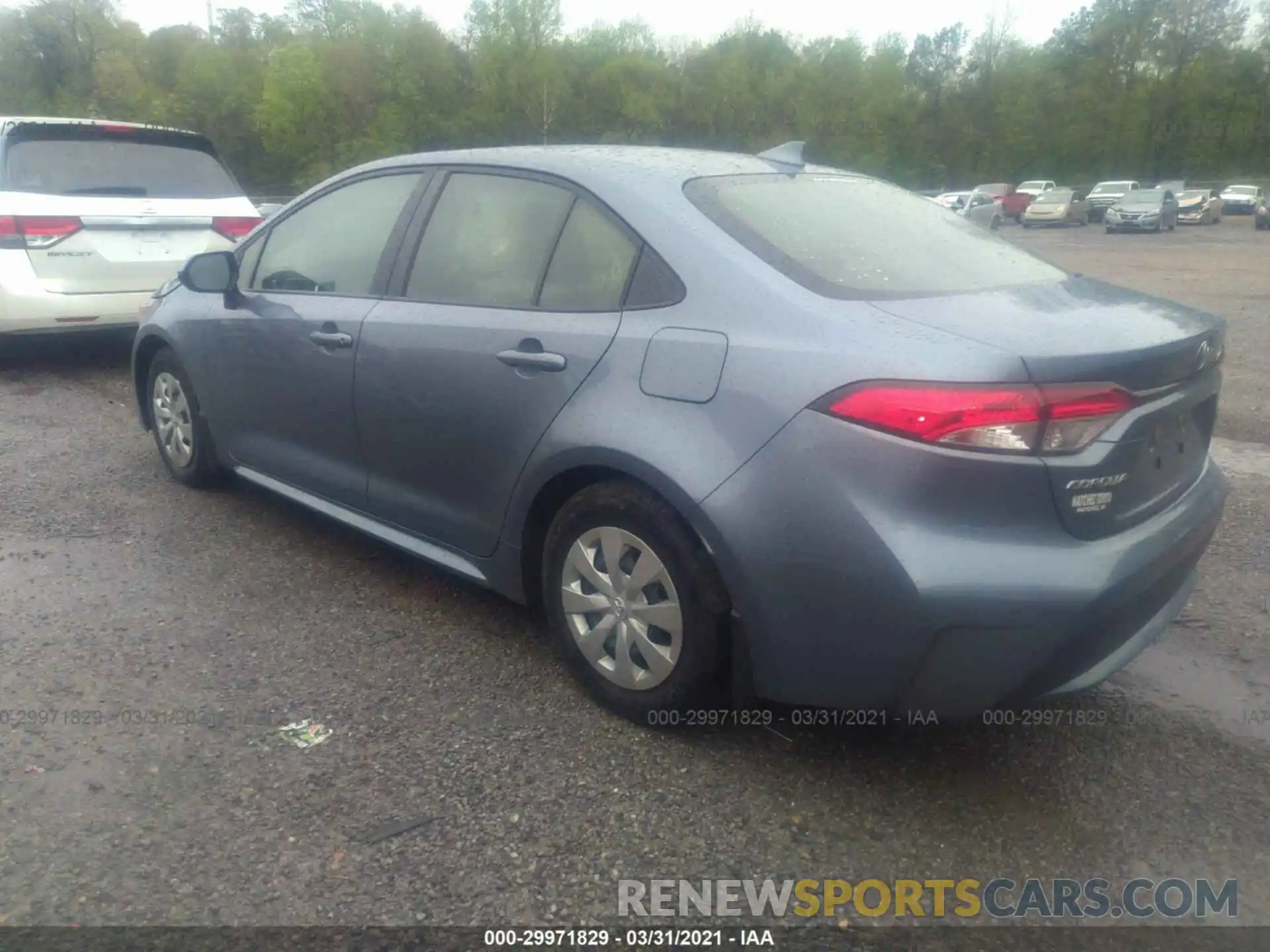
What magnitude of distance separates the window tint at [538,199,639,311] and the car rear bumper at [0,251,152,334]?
16.3 ft

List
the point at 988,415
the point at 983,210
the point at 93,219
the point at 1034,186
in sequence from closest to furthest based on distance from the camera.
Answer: the point at 988,415 → the point at 93,219 → the point at 983,210 → the point at 1034,186

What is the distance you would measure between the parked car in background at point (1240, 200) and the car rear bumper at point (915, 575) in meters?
50.2

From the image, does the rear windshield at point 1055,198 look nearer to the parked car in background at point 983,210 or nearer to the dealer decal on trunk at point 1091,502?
the parked car in background at point 983,210

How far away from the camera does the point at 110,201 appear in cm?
718

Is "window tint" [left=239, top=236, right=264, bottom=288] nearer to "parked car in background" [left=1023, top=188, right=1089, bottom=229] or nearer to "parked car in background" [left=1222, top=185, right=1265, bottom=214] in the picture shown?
"parked car in background" [left=1023, top=188, right=1089, bottom=229]

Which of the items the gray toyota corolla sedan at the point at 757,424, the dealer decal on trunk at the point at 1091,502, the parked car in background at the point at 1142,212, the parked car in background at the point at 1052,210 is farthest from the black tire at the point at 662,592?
the parked car in background at the point at 1052,210

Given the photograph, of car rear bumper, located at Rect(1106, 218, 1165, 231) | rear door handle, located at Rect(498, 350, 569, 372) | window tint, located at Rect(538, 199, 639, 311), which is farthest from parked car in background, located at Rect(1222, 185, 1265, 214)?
rear door handle, located at Rect(498, 350, 569, 372)

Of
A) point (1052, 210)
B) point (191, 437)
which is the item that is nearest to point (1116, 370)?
point (191, 437)

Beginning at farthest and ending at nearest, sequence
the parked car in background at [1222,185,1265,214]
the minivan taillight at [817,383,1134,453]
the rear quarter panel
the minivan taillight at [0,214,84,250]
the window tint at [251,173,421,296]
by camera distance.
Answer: the parked car in background at [1222,185,1265,214]
the minivan taillight at [0,214,84,250]
the window tint at [251,173,421,296]
the rear quarter panel
the minivan taillight at [817,383,1134,453]

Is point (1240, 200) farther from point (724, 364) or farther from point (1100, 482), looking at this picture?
point (724, 364)

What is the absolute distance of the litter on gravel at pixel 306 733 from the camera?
306 centimetres

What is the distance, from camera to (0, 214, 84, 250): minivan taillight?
22.4 ft

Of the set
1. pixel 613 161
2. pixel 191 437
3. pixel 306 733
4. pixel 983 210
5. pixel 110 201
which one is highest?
pixel 613 161

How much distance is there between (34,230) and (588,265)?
518 centimetres
